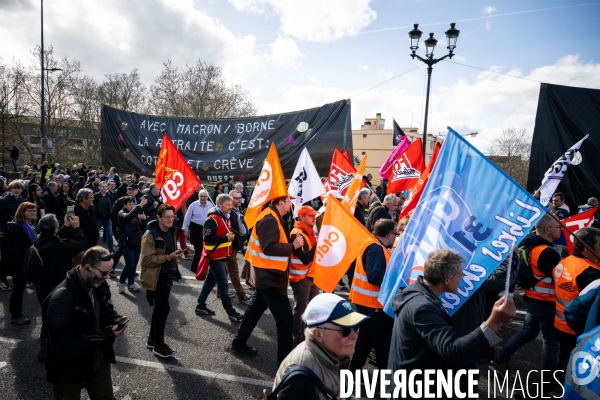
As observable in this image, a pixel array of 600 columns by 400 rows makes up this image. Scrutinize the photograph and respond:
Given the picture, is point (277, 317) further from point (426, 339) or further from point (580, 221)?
point (580, 221)

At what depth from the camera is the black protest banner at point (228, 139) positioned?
10.6m

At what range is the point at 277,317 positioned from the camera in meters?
4.24

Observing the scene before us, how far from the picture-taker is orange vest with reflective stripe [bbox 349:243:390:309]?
3.84 m

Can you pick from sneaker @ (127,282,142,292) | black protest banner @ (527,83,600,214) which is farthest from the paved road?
black protest banner @ (527,83,600,214)

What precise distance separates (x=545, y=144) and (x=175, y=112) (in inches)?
1050

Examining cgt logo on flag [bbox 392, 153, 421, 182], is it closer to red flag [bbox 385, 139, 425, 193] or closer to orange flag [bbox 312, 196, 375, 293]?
red flag [bbox 385, 139, 425, 193]

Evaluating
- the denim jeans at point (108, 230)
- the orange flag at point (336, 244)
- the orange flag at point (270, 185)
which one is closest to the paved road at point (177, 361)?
the orange flag at point (336, 244)

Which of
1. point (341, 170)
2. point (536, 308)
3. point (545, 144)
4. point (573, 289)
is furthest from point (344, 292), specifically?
point (545, 144)

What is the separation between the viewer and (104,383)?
9.87 ft

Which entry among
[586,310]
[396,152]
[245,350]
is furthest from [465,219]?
[396,152]

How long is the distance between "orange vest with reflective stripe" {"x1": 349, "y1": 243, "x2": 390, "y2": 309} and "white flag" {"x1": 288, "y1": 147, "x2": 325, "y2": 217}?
11.2 feet

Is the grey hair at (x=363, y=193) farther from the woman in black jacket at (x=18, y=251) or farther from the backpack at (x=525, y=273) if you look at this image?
the woman in black jacket at (x=18, y=251)

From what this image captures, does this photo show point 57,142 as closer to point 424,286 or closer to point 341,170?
point 341,170

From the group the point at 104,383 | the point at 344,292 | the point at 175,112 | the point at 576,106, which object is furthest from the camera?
the point at 175,112
